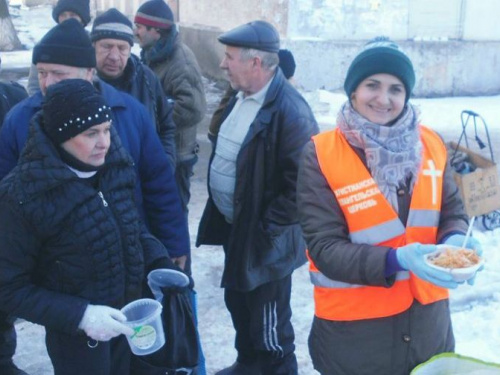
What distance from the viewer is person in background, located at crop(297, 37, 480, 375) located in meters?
2.26

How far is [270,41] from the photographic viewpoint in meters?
3.44

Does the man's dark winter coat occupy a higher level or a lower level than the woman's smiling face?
lower

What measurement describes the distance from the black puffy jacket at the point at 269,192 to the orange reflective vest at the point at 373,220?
0.89 m

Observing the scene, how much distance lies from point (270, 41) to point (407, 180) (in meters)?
1.40

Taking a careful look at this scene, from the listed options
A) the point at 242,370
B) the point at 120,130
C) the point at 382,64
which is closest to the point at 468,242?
the point at 382,64

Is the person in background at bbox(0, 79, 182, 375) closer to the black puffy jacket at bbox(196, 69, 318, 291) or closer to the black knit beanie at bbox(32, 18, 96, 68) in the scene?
the black knit beanie at bbox(32, 18, 96, 68)

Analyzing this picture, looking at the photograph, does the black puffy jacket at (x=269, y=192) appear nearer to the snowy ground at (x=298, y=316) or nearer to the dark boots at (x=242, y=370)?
the dark boots at (x=242, y=370)

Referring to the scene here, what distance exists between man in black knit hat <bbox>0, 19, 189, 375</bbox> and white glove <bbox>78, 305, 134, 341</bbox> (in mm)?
408

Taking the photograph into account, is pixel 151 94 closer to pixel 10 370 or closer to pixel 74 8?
pixel 74 8

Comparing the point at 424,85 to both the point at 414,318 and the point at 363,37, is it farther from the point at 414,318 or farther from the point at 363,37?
the point at 414,318

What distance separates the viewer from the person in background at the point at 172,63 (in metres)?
4.48

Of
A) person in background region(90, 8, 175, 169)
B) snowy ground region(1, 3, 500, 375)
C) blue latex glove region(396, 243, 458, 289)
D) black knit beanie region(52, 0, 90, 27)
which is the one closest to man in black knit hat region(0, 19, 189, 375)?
person in background region(90, 8, 175, 169)

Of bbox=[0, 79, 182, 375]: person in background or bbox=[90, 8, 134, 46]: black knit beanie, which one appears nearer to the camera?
bbox=[0, 79, 182, 375]: person in background

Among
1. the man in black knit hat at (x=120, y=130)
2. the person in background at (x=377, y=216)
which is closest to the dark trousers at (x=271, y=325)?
the man in black knit hat at (x=120, y=130)
